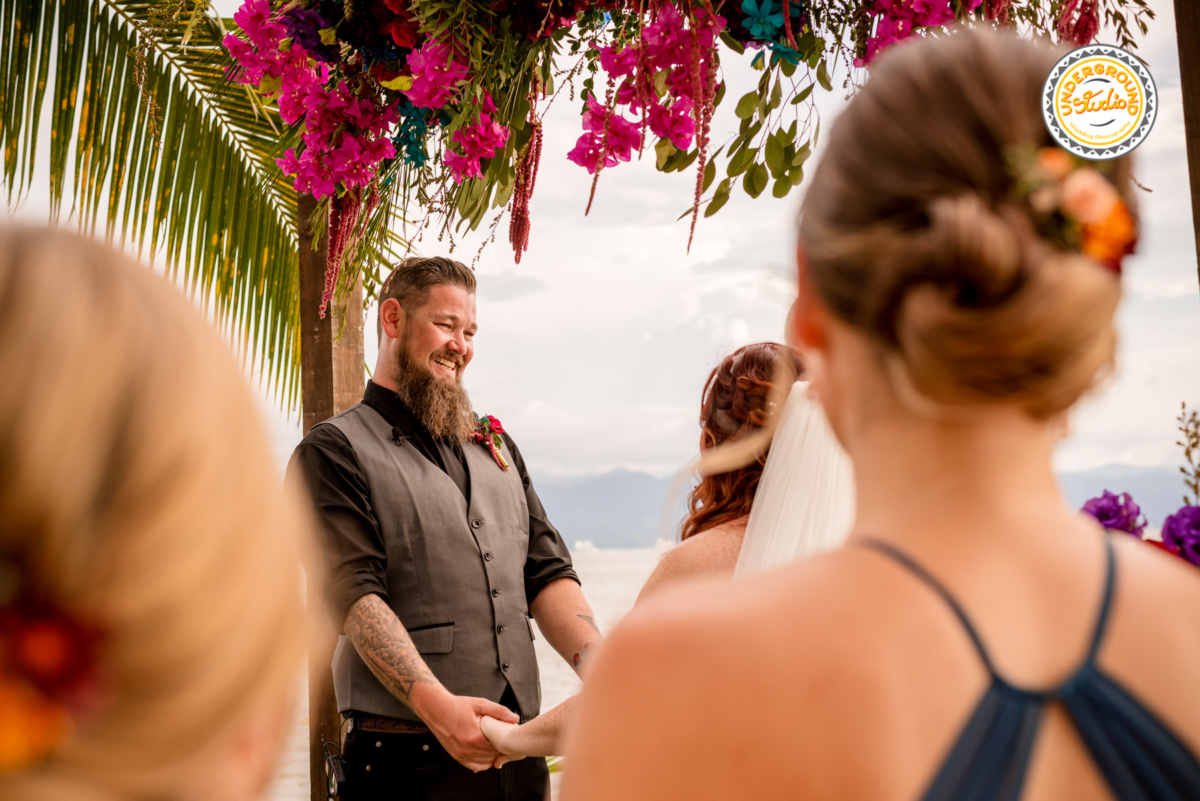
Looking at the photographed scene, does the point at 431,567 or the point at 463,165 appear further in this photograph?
the point at 431,567

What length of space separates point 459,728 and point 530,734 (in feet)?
0.73

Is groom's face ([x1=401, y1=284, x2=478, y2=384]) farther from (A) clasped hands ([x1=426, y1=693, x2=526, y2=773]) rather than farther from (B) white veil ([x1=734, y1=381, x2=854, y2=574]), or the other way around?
(B) white veil ([x1=734, y1=381, x2=854, y2=574])

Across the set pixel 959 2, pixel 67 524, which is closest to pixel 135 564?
pixel 67 524

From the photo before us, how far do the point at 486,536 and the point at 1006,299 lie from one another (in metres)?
2.30

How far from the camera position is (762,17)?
1.52 meters

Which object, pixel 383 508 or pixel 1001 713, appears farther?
pixel 383 508

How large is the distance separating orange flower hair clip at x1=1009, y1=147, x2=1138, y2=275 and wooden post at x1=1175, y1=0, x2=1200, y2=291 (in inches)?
56.9

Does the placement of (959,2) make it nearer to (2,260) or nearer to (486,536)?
(2,260)

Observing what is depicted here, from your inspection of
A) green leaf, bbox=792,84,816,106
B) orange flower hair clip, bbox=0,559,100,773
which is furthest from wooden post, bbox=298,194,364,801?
orange flower hair clip, bbox=0,559,100,773

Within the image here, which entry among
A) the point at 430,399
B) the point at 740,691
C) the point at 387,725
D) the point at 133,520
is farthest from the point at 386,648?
the point at 133,520

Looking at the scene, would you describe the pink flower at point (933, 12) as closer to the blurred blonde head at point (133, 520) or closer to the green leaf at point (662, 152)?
the green leaf at point (662, 152)

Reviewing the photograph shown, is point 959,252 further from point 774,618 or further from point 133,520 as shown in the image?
point 133,520

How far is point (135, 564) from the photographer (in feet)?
1.72

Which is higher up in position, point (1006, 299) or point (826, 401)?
point (1006, 299)
